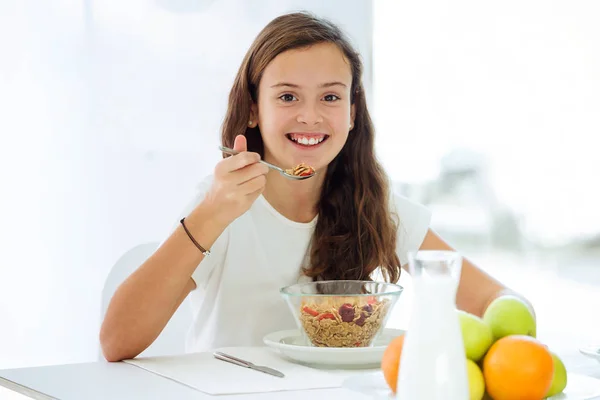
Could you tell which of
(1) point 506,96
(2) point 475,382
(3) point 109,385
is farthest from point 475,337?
(1) point 506,96

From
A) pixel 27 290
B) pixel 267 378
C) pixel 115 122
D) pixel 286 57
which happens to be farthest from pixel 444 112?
pixel 267 378

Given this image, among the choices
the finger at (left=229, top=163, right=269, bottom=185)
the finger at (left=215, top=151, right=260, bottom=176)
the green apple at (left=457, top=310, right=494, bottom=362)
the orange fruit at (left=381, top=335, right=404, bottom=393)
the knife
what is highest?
the finger at (left=215, top=151, right=260, bottom=176)

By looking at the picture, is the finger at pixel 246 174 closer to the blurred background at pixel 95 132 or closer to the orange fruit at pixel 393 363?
the orange fruit at pixel 393 363

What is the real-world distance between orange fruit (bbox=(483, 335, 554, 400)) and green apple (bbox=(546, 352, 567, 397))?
0.21ft

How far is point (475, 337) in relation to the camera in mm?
985

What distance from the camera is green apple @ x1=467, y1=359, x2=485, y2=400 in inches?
37.9

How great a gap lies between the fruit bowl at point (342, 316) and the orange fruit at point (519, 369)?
15.3 inches

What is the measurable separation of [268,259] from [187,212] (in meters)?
0.21

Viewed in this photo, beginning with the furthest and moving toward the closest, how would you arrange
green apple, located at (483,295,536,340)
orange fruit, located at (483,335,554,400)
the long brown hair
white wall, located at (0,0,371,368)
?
white wall, located at (0,0,371,368) → the long brown hair → green apple, located at (483,295,536,340) → orange fruit, located at (483,335,554,400)

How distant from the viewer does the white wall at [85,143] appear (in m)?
2.63

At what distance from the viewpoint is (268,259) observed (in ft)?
5.73

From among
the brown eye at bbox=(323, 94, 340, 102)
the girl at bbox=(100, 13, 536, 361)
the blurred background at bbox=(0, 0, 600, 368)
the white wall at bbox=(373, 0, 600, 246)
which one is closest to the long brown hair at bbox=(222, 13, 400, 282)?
the girl at bbox=(100, 13, 536, 361)

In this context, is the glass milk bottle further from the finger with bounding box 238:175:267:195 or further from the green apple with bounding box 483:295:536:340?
the finger with bounding box 238:175:267:195

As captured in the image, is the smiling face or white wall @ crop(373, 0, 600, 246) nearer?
the smiling face
